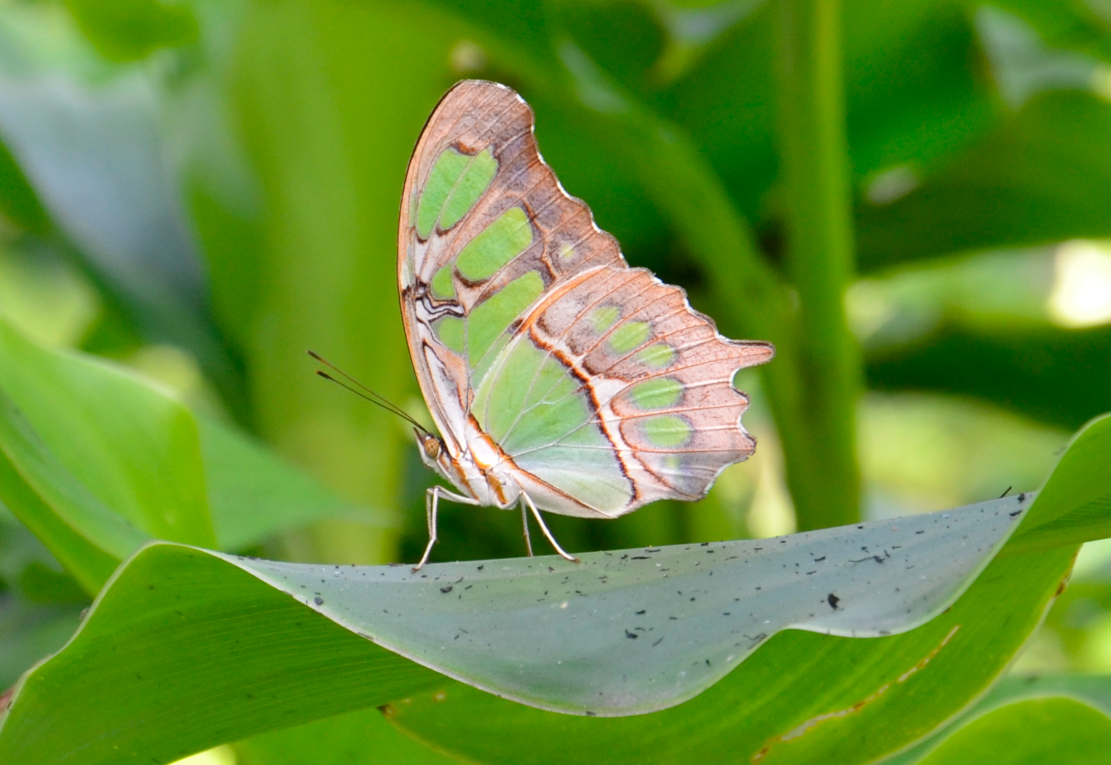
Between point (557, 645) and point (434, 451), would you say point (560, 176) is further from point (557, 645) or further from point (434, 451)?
point (557, 645)

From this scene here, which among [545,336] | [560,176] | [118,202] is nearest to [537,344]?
[545,336]

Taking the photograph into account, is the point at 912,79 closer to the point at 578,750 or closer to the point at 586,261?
the point at 586,261

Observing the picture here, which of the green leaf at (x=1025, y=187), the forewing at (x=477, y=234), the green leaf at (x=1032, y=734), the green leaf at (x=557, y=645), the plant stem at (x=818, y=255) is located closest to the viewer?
the green leaf at (x=557, y=645)

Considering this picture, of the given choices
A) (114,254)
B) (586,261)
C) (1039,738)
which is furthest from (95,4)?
(1039,738)

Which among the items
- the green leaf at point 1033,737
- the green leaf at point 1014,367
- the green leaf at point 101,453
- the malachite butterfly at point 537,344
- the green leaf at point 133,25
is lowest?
the green leaf at point 1033,737

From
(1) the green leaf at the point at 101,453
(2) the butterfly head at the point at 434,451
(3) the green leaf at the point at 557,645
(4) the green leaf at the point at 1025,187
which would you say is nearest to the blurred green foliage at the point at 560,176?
(4) the green leaf at the point at 1025,187

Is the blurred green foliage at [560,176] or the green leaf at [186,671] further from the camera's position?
the blurred green foliage at [560,176]

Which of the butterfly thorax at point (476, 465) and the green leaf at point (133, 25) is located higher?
the green leaf at point (133, 25)

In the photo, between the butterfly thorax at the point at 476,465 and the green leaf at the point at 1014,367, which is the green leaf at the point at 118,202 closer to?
the butterfly thorax at the point at 476,465
